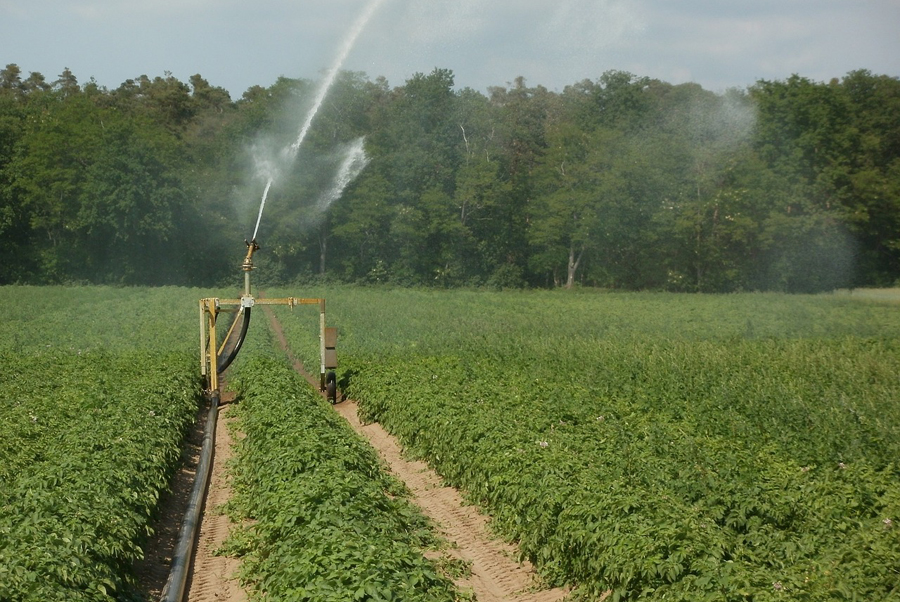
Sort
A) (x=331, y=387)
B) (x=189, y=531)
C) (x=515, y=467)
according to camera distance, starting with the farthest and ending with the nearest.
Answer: (x=331, y=387) → (x=515, y=467) → (x=189, y=531)

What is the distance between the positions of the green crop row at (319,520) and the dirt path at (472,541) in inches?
17.8

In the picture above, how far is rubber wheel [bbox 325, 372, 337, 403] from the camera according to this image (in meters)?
19.8

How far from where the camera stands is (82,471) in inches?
383

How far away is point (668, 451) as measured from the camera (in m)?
11.0

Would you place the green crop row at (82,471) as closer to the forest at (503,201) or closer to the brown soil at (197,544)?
the brown soil at (197,544)

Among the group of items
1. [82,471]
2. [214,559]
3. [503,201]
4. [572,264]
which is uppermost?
[503,201]

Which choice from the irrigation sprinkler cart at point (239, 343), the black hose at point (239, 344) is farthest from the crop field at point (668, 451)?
the black hose at point (239, 344)

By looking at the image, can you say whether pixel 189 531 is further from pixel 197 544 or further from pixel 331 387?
pixel 331 387

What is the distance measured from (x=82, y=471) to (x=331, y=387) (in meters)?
10.1

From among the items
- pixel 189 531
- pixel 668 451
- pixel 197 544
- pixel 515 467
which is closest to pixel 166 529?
pixel 197 544

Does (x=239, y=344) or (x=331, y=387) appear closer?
(x=239, y=344)

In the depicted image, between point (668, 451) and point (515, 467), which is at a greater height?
point (668, 451)

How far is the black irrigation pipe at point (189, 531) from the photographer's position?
8.35m

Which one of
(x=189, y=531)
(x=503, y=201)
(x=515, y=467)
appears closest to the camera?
(x=189, y=531)
